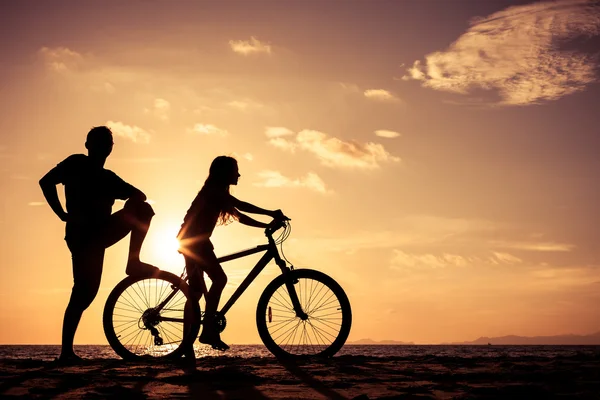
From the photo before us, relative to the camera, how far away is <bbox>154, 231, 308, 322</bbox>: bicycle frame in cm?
881

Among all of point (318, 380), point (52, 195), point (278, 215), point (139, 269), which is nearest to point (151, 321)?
point (139, 269)

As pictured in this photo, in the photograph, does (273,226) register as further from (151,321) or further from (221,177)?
(151,321)

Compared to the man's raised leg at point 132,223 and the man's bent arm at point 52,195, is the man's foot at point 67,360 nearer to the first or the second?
the man's raised leg at point 132,223

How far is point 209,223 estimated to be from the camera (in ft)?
28.9

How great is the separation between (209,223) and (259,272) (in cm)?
103

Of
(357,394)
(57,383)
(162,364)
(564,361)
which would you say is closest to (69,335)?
(162,364)

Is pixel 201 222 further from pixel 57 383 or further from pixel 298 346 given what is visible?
pixel 57 383

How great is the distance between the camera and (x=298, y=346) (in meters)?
8.96

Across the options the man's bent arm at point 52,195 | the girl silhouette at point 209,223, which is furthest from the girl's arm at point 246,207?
the man's bent arm at point 52,195

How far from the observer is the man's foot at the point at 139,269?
28.2 ft

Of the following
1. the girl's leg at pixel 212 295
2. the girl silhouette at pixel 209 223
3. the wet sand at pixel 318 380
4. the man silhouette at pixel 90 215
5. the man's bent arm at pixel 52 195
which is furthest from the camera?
the girl silhouette at pixel 209 223

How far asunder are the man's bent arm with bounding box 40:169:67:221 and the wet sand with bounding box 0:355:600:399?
1933 millimetres

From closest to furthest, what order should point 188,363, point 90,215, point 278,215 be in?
point 188,363
point 90,215
point 278,215

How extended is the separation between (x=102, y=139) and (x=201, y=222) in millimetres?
1747
